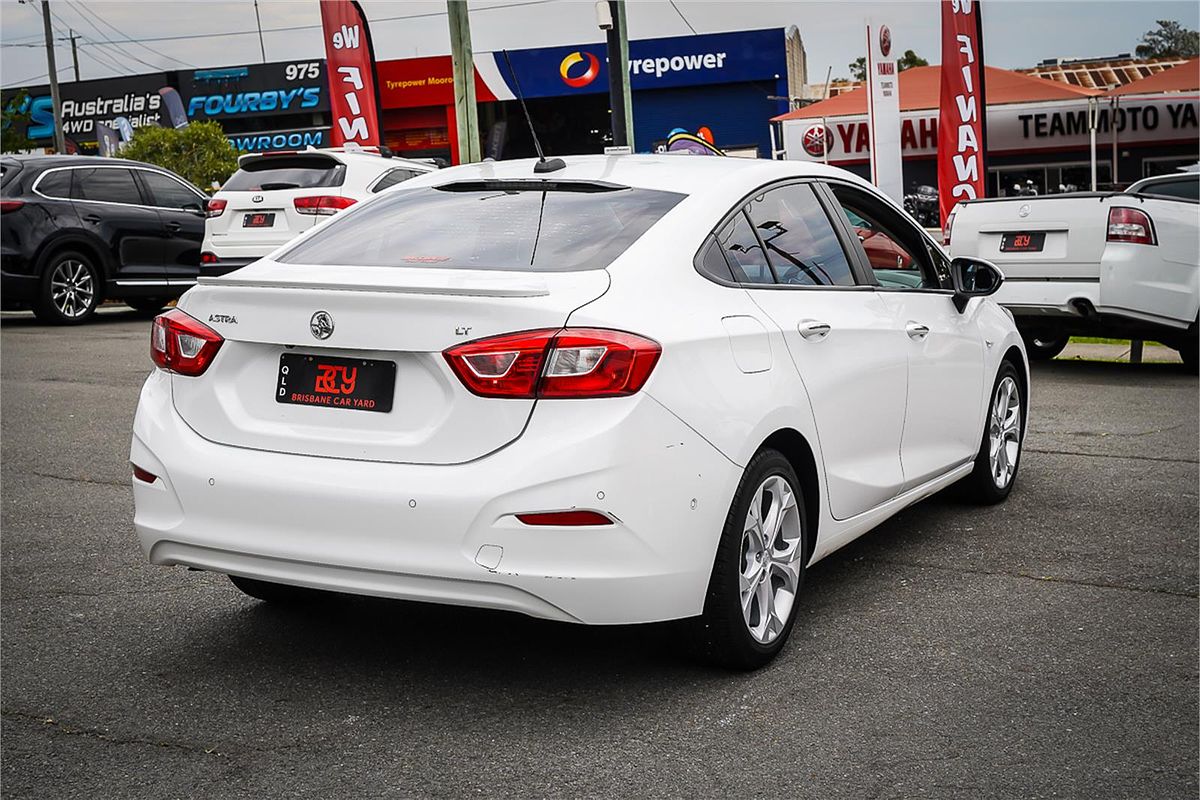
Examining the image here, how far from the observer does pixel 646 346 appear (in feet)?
12.4

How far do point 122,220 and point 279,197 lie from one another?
193 cm

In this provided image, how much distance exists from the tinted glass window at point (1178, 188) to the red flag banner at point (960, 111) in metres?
8.21

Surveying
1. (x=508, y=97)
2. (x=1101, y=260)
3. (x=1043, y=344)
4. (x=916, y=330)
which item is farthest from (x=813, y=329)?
(x=508, y=97)

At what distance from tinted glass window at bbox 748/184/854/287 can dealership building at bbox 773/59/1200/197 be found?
20.5 m

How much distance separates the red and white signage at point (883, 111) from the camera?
68.1 feet

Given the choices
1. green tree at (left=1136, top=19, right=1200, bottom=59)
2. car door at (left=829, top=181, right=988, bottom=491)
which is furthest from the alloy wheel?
green tree at (left=1136, top=19, right=1200, bottom=59)

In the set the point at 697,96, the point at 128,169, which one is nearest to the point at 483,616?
the point at 128,169

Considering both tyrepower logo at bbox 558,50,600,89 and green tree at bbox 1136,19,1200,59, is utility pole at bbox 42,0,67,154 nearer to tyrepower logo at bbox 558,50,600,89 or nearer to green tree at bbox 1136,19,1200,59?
tyrepower logo at bbox 558,50,600,89

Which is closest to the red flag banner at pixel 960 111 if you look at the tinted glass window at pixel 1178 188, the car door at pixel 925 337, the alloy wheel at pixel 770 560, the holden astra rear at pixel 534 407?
the tinted glass window at pixel 1178 188

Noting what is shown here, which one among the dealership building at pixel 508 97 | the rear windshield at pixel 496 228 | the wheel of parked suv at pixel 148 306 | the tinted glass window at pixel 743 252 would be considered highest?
the dealership building at pixel 508 97

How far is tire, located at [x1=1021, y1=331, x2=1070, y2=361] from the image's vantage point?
491 inches

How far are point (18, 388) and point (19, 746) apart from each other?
7318 millimetres

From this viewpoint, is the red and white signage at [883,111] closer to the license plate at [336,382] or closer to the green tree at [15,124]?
the license plate at [336,382]

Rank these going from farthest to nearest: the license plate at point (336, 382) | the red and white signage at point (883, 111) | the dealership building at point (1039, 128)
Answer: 1. the dealership building at point (1039, 128)
2. the red and white signage at point (883, 111)
3. the license plate at point (336, 382)
